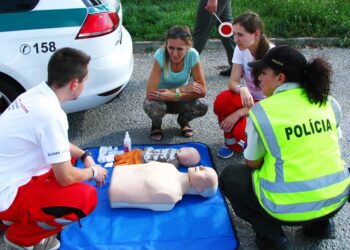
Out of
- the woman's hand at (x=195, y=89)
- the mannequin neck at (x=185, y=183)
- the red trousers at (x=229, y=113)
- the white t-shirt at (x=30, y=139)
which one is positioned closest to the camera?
the white t-shirt at (x=30, y=139)

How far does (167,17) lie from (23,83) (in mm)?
4126

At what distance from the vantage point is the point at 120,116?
4.47m

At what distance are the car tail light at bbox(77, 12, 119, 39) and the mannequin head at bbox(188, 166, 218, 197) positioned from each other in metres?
1.41

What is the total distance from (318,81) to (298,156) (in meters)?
0.44

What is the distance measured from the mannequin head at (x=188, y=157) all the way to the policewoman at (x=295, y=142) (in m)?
1.00

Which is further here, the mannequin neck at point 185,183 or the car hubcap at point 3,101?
the car hubcap at point 3,101

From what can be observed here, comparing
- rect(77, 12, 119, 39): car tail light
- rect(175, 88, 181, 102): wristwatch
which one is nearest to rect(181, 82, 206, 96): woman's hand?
rect(175, 88, 181, 102): wristwatch

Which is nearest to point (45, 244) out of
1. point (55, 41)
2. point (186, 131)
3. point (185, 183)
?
point (185, 183)

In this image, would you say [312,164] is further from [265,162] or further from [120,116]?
[120,116]

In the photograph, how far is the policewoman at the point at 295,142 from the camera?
7.63 feet

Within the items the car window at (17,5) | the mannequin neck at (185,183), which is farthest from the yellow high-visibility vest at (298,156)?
the car window at (17,5)

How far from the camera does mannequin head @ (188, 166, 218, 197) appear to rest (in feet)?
10.2

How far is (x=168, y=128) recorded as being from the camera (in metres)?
4.26

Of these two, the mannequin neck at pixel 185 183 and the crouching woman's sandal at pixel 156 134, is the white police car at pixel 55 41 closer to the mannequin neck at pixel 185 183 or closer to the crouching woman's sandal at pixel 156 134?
the crouching woman's sandal at pixel 156 134
